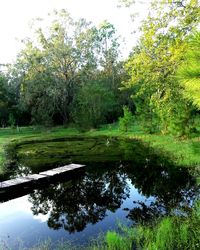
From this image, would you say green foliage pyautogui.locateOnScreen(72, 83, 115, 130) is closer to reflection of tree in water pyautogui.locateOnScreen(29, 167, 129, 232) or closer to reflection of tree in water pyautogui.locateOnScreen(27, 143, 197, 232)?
reflection of tree in water pyautogui.locateOnScreen(27, 143, 197, 232)

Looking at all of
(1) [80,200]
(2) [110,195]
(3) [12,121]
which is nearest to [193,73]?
(1) [80,200]

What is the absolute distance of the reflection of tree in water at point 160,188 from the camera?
30.8 feet

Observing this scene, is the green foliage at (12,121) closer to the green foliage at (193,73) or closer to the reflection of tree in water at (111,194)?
the reflection of tree in water at (111,194)

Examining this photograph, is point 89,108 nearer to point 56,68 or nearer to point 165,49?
point 56,68

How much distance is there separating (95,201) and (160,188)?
274cm

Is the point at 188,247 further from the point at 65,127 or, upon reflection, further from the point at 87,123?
the point at 65,127

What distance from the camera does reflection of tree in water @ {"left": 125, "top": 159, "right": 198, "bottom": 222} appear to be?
9391 mm

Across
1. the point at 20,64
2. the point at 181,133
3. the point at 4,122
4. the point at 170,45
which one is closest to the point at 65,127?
the point at 20,64

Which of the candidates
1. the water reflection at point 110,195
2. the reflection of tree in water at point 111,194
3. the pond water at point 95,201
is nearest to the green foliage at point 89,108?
the pond water at point 95,201

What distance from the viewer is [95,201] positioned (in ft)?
35.7

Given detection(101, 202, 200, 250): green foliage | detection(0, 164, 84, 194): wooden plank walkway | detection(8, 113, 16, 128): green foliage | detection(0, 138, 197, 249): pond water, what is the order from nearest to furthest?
detection(101, 202, 200, 250): green foliage → detection(0, 138, 197, 249): pond water → detection(0, 164, 84, 194): wooden plank walkway → detection(8, 113, 16, 128): green foliage

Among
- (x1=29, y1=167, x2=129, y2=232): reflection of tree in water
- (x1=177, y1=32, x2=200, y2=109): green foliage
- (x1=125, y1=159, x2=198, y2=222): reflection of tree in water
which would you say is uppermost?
(x1=177, y1=32, x2=200, y2=109): green foliage

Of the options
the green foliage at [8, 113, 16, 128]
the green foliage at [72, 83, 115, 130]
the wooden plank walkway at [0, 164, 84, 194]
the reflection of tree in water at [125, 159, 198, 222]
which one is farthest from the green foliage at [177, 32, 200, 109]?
the green foliage at [8, 113, 16, 128]

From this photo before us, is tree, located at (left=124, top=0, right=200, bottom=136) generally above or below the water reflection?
above
